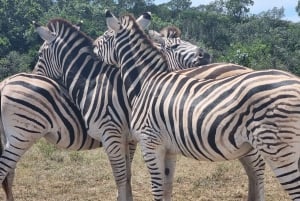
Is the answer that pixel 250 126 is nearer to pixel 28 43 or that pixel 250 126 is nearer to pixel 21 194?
pixel 21 194

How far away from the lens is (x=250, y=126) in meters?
4.68

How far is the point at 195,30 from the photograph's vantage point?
4812 cm

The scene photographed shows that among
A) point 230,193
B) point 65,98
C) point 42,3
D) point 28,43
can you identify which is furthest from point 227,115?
point 42,3

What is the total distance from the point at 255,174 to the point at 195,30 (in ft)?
139

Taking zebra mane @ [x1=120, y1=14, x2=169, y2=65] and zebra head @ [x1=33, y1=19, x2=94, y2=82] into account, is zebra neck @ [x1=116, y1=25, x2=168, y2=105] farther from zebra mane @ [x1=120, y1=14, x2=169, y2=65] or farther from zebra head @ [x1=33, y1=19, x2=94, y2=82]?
zebra head @ [x1=33, y1=19, x2=94, y2=82]

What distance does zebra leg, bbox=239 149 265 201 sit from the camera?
6590mm

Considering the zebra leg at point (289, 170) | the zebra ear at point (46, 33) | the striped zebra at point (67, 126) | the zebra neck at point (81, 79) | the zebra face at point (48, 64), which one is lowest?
the zebra leg at point (289, 170)

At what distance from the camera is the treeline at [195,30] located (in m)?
32.5

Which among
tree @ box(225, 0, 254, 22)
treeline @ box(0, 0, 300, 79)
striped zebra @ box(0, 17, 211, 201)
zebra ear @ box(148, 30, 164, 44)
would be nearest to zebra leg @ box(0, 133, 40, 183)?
striped zebra @ box(0, 17, 211, 201)

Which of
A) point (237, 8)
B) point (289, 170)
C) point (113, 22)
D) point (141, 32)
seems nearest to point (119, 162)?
point (141, 32)

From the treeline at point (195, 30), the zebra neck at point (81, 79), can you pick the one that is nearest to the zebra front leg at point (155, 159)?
the zebra neck at point (81, 79)

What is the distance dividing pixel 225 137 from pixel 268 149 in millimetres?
463

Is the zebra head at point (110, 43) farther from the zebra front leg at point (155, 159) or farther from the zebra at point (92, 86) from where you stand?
the zebra front leg at point (155, 159)

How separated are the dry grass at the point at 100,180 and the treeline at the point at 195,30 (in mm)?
17188
